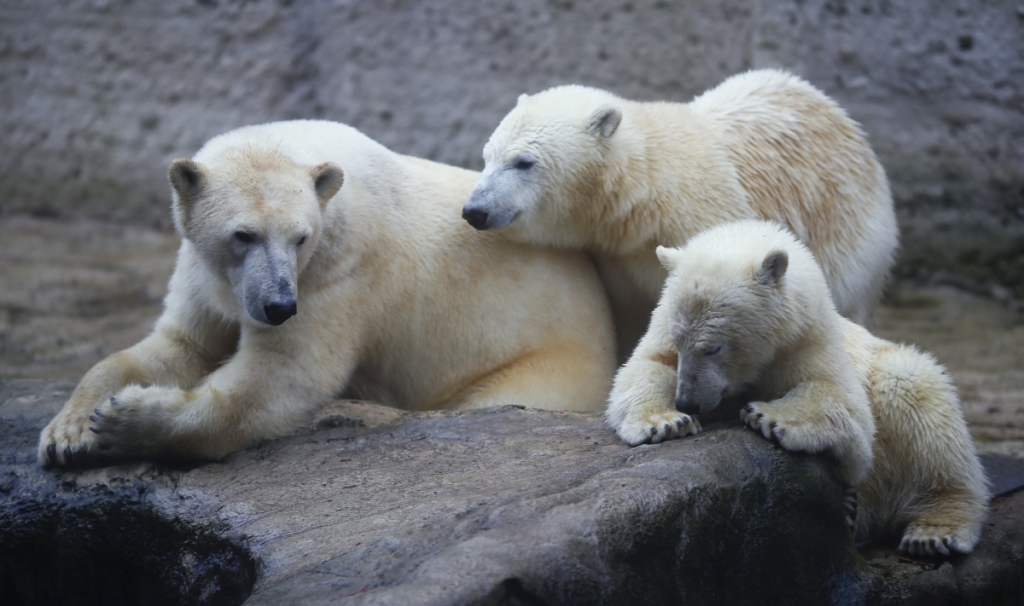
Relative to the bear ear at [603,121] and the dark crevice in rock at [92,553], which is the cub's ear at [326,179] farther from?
the dark crevice in rock at [92,553]

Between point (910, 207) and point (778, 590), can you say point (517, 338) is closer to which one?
point (778, 590)

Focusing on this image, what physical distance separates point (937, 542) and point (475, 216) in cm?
210

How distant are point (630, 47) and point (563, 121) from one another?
4.15 metres

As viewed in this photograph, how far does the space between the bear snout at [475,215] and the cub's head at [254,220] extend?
61cm

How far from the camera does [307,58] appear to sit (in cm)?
865

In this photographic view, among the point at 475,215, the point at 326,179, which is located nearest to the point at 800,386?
the point at 475,215

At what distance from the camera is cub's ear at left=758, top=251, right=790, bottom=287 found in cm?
307

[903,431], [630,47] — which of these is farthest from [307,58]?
[903,431]

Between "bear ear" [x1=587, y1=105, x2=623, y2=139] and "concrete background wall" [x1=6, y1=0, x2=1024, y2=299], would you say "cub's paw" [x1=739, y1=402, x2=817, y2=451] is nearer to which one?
"bear ear" [x1=587, y1=105, x2=623, y2=139]

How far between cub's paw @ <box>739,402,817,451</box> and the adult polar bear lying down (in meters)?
1.21

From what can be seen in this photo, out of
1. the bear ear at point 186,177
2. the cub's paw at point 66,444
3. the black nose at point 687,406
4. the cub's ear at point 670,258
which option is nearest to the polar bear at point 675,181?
the cub's ear at point 670,258

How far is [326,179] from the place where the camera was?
12.1ft

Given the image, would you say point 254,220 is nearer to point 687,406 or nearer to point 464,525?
point 464,525

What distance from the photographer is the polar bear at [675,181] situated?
4246mm
